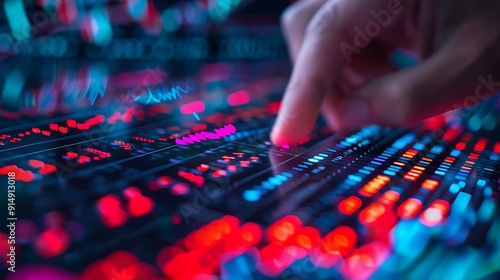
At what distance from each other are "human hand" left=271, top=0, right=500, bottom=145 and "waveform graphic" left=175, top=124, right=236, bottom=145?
10cm

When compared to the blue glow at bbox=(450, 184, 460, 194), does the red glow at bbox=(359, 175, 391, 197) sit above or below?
above

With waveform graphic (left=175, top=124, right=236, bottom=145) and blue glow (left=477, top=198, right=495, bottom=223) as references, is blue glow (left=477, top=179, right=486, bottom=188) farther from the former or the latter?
waveform graphic (left=175, top=124, right=236, bottom=145)

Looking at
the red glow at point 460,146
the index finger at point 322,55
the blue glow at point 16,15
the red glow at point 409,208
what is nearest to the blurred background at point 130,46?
the blue glow at point 16,15

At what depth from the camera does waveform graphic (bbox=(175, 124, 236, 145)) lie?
0.74 metres

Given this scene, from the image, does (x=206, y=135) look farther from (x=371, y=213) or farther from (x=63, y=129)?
(x=371, y=213)

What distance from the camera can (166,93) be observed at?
1.30 metres

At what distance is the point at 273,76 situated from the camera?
188 centimetres

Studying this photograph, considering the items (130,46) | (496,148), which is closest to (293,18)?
(496,148)

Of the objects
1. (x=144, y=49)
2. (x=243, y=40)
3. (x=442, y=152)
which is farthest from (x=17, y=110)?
(x=243, y=40)

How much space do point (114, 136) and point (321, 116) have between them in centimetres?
53

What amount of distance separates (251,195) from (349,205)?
0.37ft

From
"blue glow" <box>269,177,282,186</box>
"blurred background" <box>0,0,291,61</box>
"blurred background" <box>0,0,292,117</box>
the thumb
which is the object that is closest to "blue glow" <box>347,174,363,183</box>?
"blue glow" <box>269,177,282,186</box>

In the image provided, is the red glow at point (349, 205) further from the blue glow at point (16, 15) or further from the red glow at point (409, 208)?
the blue glow at point (16, 15)

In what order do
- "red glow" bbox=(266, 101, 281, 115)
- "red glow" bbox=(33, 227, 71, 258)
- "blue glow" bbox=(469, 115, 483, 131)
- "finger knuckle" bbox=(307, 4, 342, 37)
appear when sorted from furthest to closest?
"red glow" bbox=(266, 101, 281, 115), "blue glow" bbox=(469, 115, 483, 131), "finger knuckle" bbox=(307, 4, 342, 37), "red glow" bbox=(33, 227, 71, 258)
